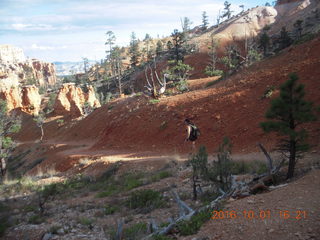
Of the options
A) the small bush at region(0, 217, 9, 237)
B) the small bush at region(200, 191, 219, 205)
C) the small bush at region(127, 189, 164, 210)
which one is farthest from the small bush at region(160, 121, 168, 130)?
the small bush at region(0, 217, 9, 237)

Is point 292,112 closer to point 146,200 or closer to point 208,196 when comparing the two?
point 208,196

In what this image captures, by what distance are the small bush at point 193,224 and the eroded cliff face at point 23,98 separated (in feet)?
138

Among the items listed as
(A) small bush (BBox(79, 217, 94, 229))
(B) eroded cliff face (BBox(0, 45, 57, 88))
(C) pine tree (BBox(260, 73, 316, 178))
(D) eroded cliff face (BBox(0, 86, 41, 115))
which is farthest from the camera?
(B) eroded cliff face (BBox(0, 45, 57, 88))

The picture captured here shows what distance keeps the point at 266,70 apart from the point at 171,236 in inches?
535

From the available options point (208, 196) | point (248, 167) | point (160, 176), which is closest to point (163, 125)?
point (160, 176)

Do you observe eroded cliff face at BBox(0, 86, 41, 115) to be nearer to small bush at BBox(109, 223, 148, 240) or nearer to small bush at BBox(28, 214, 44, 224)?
small bush at BBox(28, 214, 44, 224)

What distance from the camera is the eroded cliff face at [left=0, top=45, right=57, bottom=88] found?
5734cm

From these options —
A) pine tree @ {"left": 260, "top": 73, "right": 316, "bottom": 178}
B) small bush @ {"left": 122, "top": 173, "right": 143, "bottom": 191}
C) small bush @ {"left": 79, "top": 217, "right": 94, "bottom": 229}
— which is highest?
pine tree @ {"left": 260, "top": 73, "right": 316, "bottom": 178}

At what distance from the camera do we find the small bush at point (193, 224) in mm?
4059

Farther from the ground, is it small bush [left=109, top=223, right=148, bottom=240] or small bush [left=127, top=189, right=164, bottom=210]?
small bush [left=109, top=223, right=148, bottom=240]
